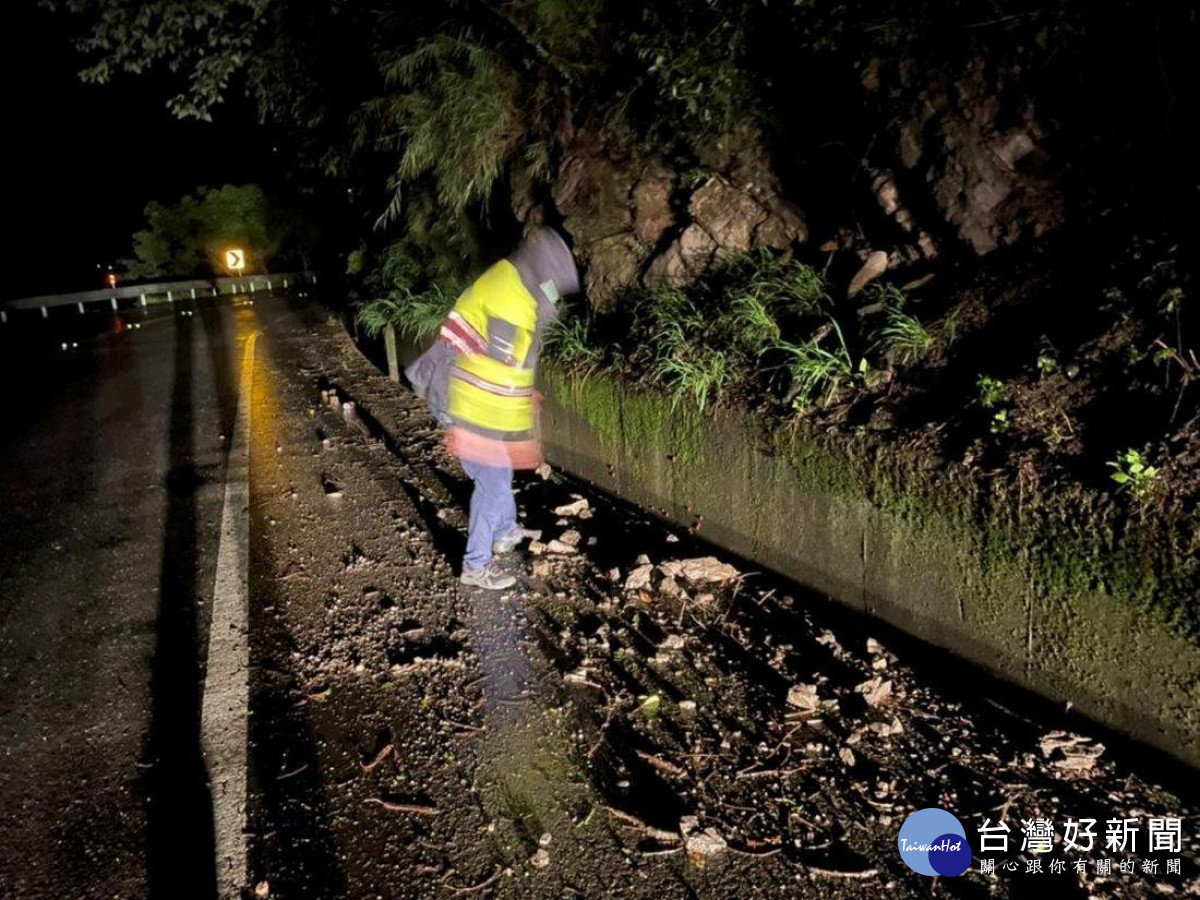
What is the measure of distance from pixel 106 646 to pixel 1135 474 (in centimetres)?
480

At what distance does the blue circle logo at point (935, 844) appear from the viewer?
249 cm

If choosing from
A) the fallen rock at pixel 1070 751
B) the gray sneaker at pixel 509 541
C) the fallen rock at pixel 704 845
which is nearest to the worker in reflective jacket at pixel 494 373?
the gray sneaker at pixel 509 541

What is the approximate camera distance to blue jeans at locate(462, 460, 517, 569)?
168 inches

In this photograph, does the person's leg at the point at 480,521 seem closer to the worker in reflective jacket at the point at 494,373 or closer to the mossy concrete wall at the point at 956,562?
the worker in reflective jacket at the point at 494,373

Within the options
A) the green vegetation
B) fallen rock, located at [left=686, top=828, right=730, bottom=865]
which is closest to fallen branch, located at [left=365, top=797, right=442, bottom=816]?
fallen rock, located at [left=686, top=828, right=730, bottom=865]

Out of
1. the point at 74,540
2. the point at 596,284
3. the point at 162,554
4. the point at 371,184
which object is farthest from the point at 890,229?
the point at 371,184

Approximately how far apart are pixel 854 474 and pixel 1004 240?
1751 mm

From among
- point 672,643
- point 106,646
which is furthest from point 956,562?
point 106,646

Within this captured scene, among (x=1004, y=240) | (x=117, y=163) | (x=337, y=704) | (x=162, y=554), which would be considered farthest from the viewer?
(x=117, y=163)

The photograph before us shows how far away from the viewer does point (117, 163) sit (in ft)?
129

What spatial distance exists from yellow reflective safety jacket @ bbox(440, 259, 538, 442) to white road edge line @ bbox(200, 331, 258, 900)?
1620mm

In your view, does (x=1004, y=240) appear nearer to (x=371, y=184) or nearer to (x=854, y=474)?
(x=854, y=474)

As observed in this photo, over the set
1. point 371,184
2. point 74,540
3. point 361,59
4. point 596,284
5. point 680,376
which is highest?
point 361,59

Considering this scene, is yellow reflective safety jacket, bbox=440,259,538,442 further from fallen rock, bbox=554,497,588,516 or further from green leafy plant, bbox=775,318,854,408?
green leafy plant, bbox=775,318,854,408
